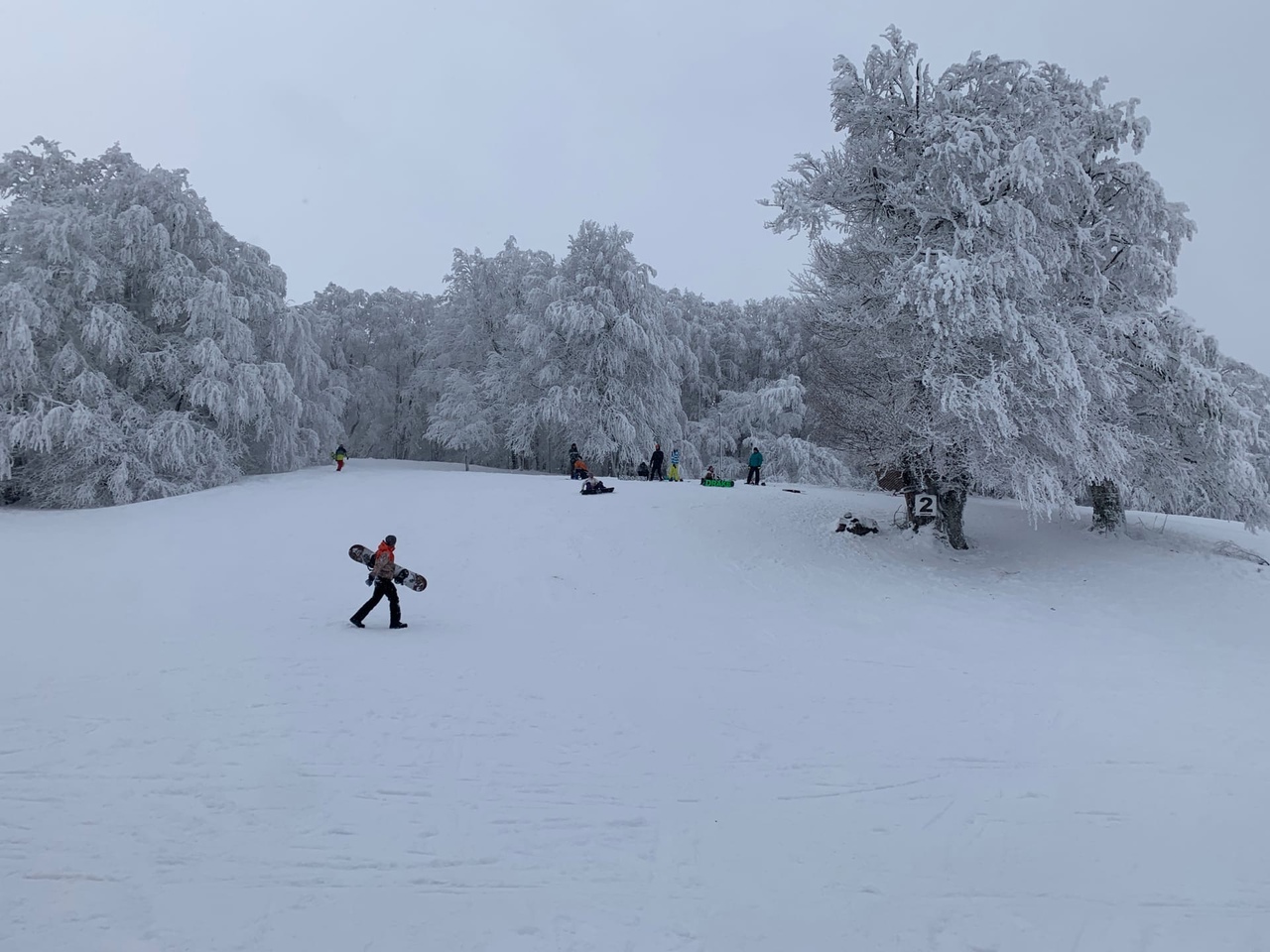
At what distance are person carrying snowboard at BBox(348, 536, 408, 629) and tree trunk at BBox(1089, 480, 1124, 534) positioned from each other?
16.6 meters

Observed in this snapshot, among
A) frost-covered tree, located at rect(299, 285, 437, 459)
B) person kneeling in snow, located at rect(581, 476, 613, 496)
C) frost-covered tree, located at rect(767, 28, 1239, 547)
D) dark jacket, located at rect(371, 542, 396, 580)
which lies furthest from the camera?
frost-covered tree, located at rect(299, 285, 437, 459)

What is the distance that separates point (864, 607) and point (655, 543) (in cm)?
556

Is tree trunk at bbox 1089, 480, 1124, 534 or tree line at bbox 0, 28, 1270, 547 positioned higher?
tree line at bbox 0, 28, 1270, 547

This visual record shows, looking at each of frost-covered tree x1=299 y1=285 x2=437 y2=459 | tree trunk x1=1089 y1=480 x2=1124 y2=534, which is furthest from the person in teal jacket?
frost-covered tree x1=299 y1=285 x2=437 y2=459

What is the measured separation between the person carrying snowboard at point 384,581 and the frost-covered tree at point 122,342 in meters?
15.5

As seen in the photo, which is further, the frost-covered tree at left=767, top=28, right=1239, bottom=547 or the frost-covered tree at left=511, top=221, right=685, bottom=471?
the frost-covered tree at left=511, top=221, right=685, bottom=471

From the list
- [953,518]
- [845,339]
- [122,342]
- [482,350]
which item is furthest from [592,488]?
[482,350]

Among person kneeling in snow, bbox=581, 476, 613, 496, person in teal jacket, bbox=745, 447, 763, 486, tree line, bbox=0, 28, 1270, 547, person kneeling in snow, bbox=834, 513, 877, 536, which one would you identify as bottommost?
person kneeling in snow, bbox=834, 513, 877, 536

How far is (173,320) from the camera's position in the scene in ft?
84.0

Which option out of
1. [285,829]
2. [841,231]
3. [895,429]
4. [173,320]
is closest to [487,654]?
[285,829]

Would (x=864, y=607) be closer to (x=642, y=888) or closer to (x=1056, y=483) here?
(x=1056, y=483)

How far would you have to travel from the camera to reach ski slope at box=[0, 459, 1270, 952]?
197 inches

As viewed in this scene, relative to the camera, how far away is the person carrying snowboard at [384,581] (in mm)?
11469

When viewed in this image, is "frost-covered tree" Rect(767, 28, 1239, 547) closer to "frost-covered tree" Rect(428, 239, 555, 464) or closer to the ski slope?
the ski slope
